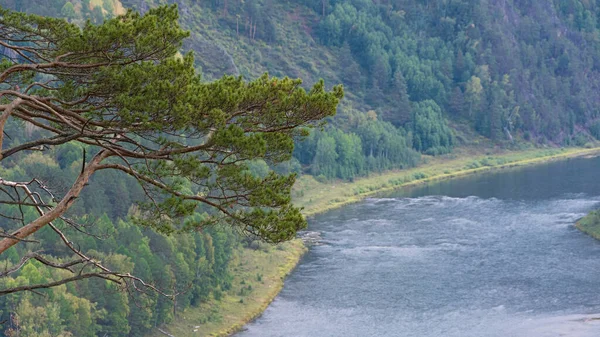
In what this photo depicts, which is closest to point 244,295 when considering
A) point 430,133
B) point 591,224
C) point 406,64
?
point 591,224

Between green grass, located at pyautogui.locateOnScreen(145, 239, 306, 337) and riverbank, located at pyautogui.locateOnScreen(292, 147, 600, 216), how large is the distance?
2064cm

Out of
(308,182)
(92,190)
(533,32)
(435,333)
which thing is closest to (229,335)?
(435,333)

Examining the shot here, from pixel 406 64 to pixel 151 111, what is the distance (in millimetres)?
140636

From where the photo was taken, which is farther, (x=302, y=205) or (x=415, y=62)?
(x=415, y=62)

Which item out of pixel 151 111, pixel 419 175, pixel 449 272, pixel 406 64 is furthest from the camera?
pixel 406 64

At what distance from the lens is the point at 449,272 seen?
67062 millimetres

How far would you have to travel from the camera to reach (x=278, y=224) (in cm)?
2016

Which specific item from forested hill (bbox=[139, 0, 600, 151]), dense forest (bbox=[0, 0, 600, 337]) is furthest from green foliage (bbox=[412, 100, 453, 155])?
forested hill (bbox=[139, 0, 600, 151])

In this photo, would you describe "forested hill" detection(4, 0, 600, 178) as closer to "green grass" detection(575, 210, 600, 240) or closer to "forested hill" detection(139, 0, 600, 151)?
"forested hill" detection(139, 0, 600, 151)

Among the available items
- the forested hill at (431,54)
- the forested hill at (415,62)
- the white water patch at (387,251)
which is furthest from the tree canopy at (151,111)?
the forested hill at (431,54)

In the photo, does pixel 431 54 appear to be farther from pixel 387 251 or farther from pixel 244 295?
pixel 244 295

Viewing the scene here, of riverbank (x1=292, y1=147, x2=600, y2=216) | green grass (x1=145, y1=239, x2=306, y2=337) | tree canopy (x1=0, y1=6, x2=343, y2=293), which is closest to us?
tree canopy (x1=0, y1=6, x2=343, y2=293)

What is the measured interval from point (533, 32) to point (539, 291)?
124101 mm

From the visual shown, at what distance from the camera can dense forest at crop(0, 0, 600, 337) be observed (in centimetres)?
12056
